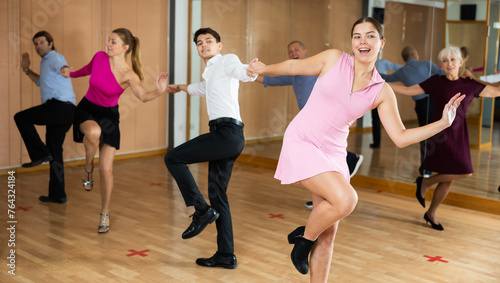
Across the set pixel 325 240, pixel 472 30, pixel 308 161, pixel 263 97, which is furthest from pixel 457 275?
pixel 263 97

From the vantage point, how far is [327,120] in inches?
114

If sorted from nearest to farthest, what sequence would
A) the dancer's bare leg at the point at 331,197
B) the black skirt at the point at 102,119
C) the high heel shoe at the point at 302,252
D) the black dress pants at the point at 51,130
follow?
the dancer's bare leg at the point at 331,197, the high heel shoe at the point at 302,252, the black skirt at the point at 102,119, the black dress pants at the point at 51,130

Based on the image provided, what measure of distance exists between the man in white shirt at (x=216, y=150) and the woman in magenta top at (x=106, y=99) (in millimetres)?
866

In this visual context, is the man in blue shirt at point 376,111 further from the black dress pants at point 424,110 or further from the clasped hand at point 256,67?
the clasped hand at point 256,67

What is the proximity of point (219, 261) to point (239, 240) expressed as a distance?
2.12 feet

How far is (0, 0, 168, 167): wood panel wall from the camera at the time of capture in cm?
656

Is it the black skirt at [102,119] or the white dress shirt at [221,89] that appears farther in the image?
the black skirt at [102,119]

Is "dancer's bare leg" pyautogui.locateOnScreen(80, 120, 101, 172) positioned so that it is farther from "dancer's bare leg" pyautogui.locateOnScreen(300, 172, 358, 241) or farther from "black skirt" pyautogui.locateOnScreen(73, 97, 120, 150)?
"dancer's bare leg" pyautogui.locateOnScreen(300, 172, 358, 241)

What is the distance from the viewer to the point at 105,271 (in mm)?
3855

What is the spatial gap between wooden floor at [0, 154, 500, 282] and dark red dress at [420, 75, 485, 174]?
575 millimetres

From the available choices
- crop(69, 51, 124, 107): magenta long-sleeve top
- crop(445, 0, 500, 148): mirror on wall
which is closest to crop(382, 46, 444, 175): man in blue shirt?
crop(445, 0, 500, 148): mirror on wall

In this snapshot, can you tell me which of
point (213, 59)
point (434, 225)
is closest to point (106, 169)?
point (213, 59)

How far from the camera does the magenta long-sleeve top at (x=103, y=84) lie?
4590mm

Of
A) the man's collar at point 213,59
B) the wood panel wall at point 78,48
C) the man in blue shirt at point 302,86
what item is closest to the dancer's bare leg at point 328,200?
the man's collar at point 213,59
